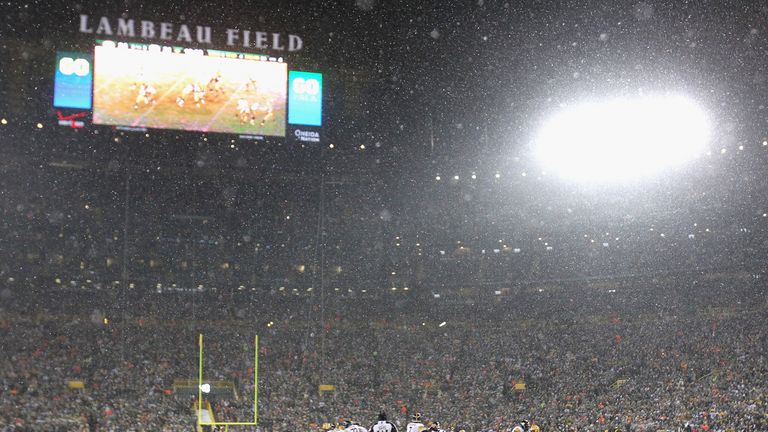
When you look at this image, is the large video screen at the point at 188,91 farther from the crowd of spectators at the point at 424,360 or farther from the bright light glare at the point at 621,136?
the bright light glare at the point at 621,136

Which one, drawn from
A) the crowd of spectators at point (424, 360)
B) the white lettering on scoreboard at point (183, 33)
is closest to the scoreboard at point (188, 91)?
the white lettering on scoreboard at point (183, 33)

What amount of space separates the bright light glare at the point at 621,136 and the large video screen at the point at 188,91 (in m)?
8.26

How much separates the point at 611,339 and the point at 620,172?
15.7 ft

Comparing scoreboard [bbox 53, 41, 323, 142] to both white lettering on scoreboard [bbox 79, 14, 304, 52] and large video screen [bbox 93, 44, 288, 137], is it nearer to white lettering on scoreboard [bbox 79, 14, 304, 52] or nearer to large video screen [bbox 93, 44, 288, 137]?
large video screen [bbox 93, 44, 288, 137]

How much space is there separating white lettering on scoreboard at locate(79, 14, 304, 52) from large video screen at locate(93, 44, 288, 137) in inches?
12.8

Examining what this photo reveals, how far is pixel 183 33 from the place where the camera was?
17062 mm

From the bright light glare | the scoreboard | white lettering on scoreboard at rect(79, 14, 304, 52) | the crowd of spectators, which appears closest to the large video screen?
the scoreboard

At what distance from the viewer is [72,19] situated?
55.4 feet

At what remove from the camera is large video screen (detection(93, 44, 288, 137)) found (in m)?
16.6

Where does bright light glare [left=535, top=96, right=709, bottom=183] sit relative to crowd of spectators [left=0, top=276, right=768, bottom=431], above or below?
above

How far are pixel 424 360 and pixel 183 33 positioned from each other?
35.3 ft

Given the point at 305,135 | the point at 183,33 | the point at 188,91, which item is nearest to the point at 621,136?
the point at 305,135

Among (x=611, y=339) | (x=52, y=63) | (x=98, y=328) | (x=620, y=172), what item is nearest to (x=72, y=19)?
(x=52, y=63)

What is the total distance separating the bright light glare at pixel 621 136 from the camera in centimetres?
2073
